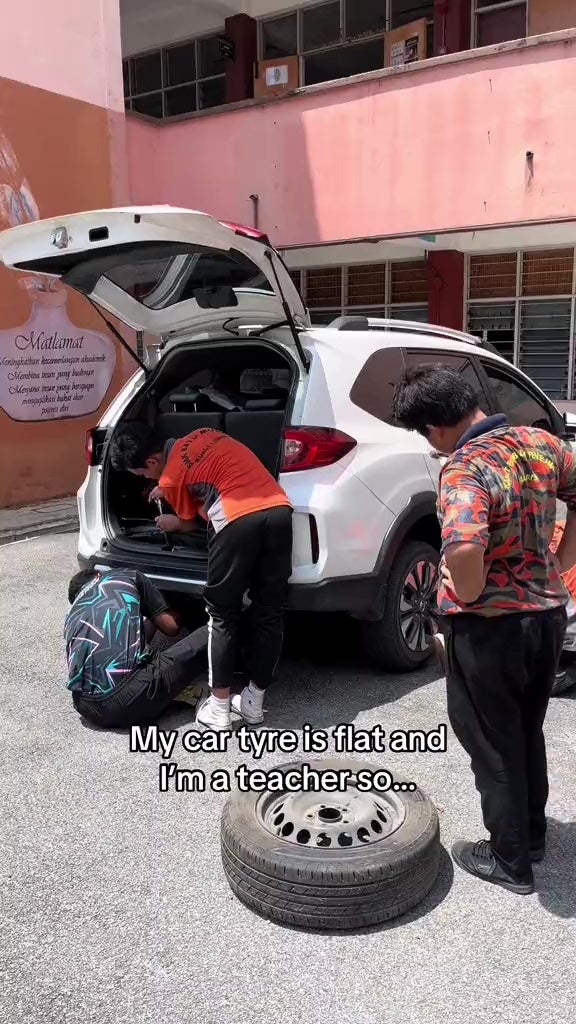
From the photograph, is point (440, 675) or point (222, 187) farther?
point (222, 187)

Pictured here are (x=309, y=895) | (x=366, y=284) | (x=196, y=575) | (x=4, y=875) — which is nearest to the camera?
(x=309, y=895)

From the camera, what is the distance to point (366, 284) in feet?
40.9

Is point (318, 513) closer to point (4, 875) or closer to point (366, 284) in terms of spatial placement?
point (4, 875)

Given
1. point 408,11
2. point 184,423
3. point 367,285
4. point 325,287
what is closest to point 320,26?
point 408,11

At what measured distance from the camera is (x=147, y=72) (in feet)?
47.2

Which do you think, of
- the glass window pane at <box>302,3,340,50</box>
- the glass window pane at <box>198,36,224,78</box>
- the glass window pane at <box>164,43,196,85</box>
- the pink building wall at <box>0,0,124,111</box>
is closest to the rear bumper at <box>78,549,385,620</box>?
the pink building wall at <box>0,0,124,111</box>

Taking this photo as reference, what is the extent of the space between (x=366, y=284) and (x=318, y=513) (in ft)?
31.3

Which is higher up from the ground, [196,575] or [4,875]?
[196,575]

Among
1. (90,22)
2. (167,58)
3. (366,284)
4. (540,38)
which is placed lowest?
(366,284)

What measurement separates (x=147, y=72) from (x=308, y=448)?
13.3 metres

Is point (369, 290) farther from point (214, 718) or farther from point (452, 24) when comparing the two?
point (214, 718)

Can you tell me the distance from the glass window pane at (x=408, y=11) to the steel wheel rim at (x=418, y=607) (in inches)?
418

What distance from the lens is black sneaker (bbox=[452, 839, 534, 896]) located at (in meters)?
2.54

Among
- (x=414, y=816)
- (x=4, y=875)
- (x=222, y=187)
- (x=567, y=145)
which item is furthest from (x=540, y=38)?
(x=4, y=875)
